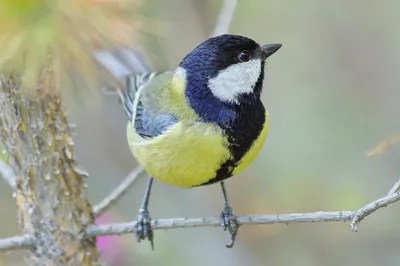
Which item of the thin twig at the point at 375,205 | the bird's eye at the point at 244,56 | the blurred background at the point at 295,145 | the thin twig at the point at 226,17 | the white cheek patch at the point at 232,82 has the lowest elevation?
the blurred background at the point at 295,145

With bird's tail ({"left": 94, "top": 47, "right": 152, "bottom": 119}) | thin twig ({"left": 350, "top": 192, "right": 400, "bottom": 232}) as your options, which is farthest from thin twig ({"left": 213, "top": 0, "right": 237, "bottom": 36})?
thin twig ({"left": 350, "top": 192, "right": 400, "bottom": 232})

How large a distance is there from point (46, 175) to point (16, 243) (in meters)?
0.16

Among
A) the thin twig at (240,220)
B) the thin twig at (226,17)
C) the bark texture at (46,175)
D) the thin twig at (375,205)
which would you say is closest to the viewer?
the thin twig at (375,205)

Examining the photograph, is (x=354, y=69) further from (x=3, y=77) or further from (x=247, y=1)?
(x=3, y=77)

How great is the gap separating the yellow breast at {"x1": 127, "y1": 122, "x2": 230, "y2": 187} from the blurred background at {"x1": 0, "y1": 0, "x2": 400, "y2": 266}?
2.01 feet

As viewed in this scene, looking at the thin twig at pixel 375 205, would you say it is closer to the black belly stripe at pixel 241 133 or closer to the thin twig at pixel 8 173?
the black belly stripe at pixel 241 133

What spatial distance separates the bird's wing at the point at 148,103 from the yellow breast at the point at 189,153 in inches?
2.2

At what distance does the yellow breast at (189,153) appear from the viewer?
4.80 ft

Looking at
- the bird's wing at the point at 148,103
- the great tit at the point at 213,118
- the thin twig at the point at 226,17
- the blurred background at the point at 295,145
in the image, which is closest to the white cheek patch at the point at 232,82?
the great tit at the point at 213,118

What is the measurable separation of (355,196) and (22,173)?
3.72ft

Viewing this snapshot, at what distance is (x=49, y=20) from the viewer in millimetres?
1028

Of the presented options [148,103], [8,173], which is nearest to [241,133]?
[148,103]

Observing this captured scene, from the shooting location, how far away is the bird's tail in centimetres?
199

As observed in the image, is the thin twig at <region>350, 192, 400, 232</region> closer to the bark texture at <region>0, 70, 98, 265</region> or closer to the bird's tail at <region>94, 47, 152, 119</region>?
the bark texture at <region>0, 70, 98, 265</region>
